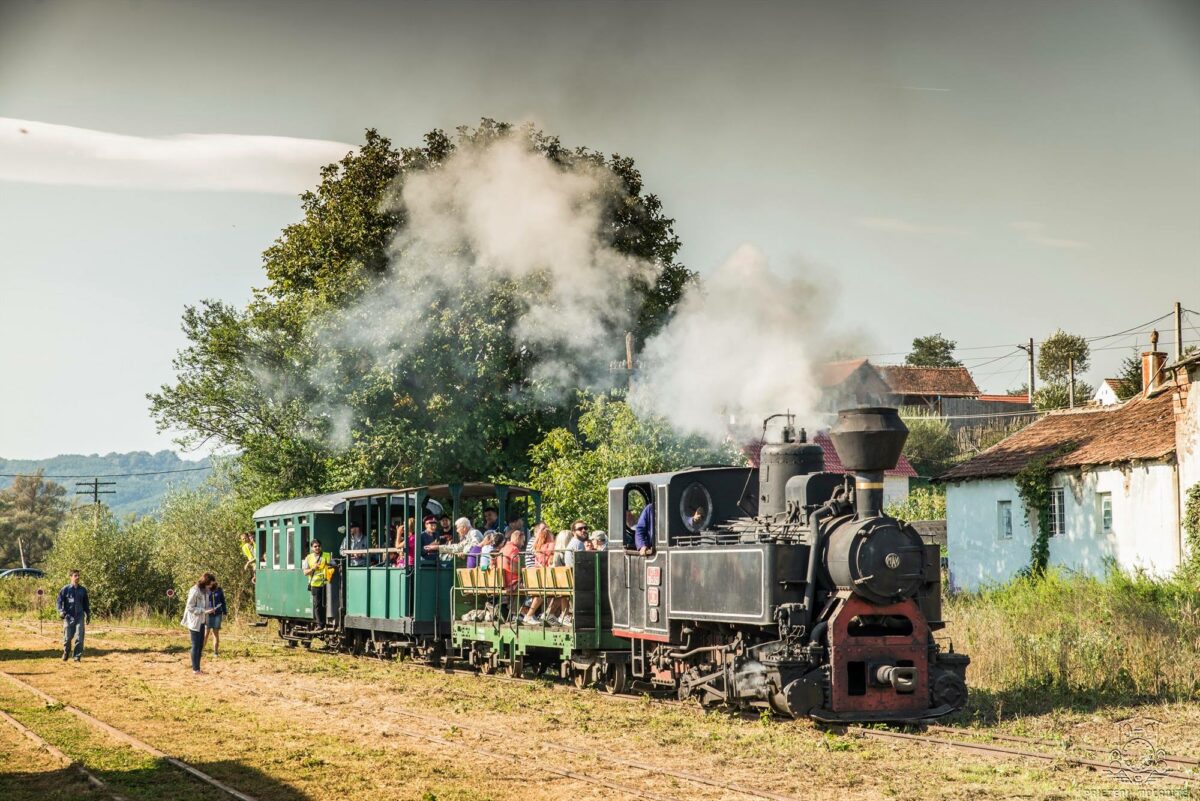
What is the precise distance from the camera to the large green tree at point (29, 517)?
341ft

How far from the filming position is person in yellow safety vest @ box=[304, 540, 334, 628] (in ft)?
77.8

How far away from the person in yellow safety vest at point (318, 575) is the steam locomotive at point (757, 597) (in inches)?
189

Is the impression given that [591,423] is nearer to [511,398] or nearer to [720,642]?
[511,398]

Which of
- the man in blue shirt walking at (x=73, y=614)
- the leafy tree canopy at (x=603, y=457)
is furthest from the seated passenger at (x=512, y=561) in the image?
the man in blue shirt walking at (x=73, y=614)

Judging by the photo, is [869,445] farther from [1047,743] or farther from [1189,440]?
[1189,440]

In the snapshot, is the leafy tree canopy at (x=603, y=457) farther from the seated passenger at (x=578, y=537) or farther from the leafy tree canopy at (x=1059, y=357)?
the leafy tree canopy at (x=1059, y=357)

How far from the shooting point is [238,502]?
3775cm

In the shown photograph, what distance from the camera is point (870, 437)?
12.2m

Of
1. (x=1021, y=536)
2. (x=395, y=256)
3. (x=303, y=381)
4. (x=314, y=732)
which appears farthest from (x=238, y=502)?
(x=314, y=732)

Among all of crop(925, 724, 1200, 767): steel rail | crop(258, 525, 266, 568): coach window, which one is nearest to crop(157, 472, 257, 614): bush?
crop(258, 525, 266, 568): coach window

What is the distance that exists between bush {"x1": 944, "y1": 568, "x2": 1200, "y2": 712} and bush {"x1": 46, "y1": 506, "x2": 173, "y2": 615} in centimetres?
2864

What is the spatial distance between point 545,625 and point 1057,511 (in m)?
16.0

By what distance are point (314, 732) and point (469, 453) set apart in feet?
59.3

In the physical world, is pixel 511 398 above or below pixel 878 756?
above
